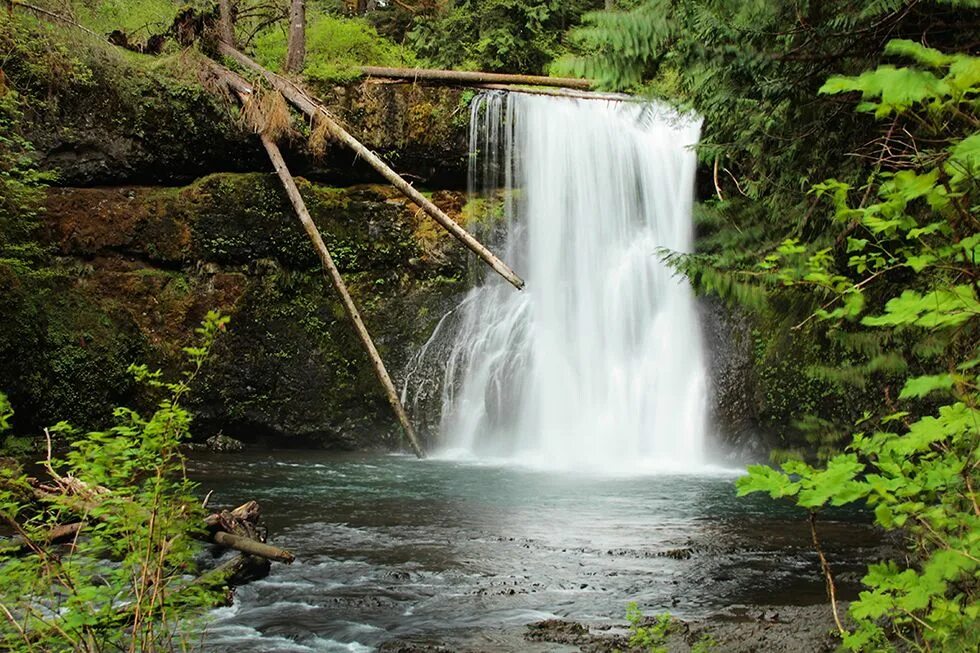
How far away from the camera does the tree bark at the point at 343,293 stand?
1089 cm

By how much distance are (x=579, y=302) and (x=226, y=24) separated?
8.46m

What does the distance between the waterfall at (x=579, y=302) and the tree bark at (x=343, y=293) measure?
1888 millimetres

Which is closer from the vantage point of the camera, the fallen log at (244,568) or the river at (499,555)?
the river at (499,555)

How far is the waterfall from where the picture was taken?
13117mm

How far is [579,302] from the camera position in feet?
46.8

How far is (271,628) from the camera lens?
4809mm

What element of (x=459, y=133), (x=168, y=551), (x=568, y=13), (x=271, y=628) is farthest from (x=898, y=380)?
(x=568, y=13)

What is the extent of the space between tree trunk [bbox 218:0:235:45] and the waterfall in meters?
4.86

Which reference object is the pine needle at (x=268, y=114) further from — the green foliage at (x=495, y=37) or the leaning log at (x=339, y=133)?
the green foliage at (x=495, y=37)

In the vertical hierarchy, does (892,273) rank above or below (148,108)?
below

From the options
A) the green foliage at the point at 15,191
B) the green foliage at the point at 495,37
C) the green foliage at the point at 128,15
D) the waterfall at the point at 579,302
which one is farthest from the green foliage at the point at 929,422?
the green foliage at the point at 495,37

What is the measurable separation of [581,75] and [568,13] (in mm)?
16958

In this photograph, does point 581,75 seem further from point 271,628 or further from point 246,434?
point 246,434

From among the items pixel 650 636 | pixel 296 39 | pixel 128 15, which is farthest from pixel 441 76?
pixel 650 636
